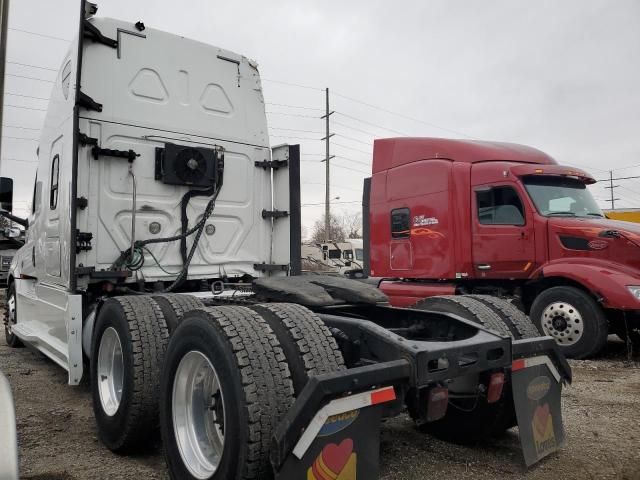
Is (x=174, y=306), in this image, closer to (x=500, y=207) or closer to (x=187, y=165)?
(x=187, y=165)

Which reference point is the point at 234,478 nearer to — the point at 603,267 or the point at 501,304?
the point at 501,304

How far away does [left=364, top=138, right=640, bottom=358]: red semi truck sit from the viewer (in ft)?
20.9

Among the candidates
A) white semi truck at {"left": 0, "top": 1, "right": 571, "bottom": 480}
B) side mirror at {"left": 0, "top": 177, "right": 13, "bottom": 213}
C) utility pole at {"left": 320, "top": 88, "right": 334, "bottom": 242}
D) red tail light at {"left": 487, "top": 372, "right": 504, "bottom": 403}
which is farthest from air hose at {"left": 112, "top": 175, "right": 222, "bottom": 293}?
utility pole at {"left": 320, "top": 88, "right": 334, "bottom": 242}

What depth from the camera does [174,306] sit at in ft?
11.9

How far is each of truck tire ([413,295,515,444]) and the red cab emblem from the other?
384 cm

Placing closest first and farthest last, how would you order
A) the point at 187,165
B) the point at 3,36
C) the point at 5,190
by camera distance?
the point at 3,36
the point at 5,190
the point at 187,165

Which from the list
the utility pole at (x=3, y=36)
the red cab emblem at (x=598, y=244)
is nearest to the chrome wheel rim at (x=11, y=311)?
the utility pole at (x=3, y=36)

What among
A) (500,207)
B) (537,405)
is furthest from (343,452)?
(500,207)

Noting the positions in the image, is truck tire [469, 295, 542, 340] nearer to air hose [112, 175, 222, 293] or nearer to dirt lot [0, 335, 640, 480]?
dirt lot [0, 335, 640, 480]

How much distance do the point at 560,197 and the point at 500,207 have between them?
878mm

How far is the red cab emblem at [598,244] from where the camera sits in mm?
6523

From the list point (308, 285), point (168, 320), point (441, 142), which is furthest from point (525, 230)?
point (168, 320)

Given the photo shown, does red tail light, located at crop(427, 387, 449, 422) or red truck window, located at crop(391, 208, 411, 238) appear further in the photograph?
red truck window, located at crop(391, 208, 411, 238)

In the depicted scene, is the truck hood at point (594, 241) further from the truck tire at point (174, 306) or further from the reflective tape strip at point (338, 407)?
the reflective tape strip at point (338, 407)
